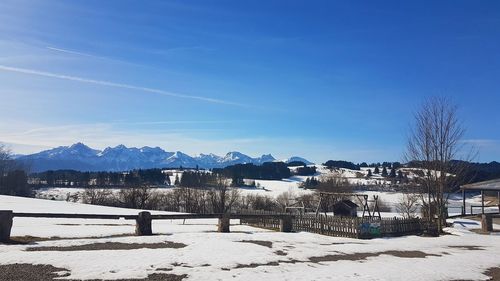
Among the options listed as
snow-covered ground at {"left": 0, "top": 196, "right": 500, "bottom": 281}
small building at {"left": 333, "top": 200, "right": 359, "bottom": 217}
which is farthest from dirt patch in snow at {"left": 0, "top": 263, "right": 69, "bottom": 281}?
small building at {"left": 333, "top": 200, "right": 359, "bottom": 217}

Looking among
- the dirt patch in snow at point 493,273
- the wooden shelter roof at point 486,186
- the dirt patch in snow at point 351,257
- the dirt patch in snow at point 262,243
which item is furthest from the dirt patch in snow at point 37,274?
the wooden shelter roof at point 486,186

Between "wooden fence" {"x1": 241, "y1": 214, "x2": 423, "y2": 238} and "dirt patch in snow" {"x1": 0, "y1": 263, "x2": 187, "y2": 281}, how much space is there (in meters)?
17.1

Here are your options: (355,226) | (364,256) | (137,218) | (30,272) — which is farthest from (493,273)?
(30,272)

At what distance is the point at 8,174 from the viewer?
125 m

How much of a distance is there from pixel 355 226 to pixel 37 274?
19853mm

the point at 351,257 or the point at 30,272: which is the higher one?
the point at 30,272

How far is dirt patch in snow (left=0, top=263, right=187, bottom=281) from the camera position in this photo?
37.9ft

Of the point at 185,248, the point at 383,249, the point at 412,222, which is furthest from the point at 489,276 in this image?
the point at 412,222

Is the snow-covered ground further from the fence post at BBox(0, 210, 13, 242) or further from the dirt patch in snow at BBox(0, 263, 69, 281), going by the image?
the fence post at BBox(0, 210, 13, 242)

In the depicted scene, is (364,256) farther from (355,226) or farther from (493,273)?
(355,226)

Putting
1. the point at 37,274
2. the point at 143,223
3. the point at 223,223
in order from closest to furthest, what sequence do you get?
the point at 37,274 < the point at 143,223 < the point at 223,223

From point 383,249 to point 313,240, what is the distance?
362 centimetres

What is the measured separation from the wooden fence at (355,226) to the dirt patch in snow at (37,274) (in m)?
17.1

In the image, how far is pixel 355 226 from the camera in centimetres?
2744
